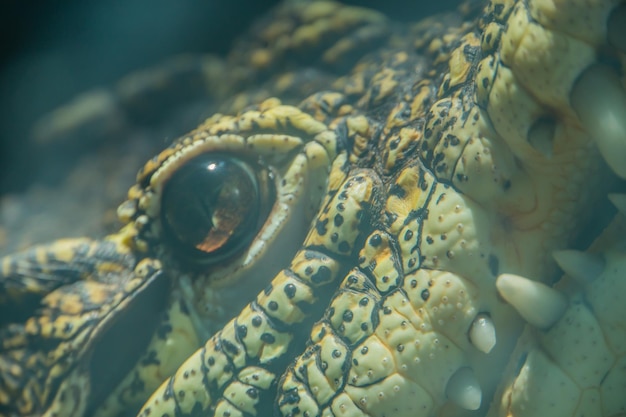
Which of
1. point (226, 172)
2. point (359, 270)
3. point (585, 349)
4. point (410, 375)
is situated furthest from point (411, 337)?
point (226, 172)

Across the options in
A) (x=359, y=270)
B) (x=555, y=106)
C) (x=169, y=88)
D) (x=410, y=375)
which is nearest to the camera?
(x=555, y=106)

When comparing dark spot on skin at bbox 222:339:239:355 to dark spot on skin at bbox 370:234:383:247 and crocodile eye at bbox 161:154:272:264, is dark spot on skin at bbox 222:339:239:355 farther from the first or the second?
dark spot on skin at bbox 370:234:383:247

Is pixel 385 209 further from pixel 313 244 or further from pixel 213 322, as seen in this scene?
pixel 213 322

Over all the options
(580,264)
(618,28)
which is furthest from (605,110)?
(580,264)

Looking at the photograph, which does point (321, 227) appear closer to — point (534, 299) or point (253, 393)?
point (253, 393)

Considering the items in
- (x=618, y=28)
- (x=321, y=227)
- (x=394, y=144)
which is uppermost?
(x=618, y=28)

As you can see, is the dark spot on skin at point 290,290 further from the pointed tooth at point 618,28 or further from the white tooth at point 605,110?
the pointed tooth at point 618,28

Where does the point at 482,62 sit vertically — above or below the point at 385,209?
above

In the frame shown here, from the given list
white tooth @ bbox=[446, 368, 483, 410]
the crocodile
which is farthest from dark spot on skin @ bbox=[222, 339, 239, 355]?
white tooth @ bbox=[446, 368, 483, 410]
